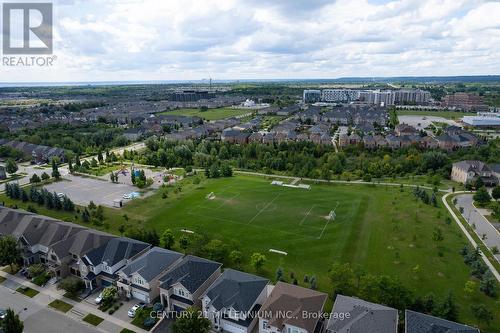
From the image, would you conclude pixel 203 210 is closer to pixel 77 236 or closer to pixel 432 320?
pixel 77 236

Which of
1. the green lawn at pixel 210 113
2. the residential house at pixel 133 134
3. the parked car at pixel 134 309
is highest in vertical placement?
the green lawn at pixel 210 113

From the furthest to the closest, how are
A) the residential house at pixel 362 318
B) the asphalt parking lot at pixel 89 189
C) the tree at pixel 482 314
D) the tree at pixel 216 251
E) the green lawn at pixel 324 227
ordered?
1. the asphalt parking lot at pixel 89 189
2. the tree at pixel 216 251
3. the green lawn at pixel 324 227
4. the tree at pixel 482 314
5. the residential house at pixel 362 318

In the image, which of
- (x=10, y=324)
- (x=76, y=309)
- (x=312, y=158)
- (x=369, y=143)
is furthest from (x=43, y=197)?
(x=369, y=143)

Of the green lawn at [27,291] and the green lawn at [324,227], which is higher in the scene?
the green lawn at [324,227]

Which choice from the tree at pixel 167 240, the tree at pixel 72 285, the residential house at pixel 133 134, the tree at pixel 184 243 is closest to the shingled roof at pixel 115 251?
the tree at pixel 167 240

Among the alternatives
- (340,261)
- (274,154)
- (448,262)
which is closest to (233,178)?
(274,154)

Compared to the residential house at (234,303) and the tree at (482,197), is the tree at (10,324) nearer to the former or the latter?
the residential house at (234,303)

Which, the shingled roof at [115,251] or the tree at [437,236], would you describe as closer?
the shingled roof at [115,251]

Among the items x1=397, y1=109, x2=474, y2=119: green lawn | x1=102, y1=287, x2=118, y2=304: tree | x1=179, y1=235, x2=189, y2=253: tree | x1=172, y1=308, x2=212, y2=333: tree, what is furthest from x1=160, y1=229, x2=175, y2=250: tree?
x1=397, y1=109, x2=474, y2=119: green lawn
